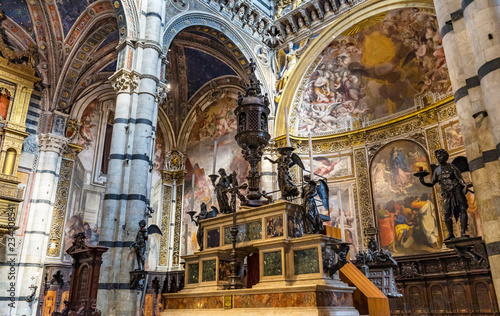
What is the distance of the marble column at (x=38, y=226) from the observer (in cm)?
1161

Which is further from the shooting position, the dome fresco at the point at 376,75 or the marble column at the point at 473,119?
the dome fresco at the point at 376,75

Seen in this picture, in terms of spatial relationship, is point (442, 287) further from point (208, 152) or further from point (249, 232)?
point (208, 152)

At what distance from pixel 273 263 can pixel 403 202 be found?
7.77 meters

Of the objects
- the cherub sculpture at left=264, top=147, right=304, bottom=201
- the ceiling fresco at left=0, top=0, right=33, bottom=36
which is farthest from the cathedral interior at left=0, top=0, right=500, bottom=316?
the ceiling fresco at left=0, top=0, right=33, bottom=36

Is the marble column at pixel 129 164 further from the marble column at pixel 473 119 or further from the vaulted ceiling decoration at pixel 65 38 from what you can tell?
the marble column at pixel 473 119

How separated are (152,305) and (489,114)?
13267 millimetres

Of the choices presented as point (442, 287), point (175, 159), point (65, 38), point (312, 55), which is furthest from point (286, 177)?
point (175, 159)

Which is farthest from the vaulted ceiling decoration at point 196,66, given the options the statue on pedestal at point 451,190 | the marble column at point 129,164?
the statue on pedestal at point 451,190

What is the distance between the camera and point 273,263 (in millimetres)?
5598

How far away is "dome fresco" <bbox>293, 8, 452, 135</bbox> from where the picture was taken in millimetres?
11969

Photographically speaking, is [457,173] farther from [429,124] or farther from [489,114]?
[429,124]

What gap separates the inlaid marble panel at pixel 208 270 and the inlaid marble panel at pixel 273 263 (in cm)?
103

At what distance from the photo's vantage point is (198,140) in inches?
679

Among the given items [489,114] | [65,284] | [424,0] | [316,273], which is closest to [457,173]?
[489,114]
